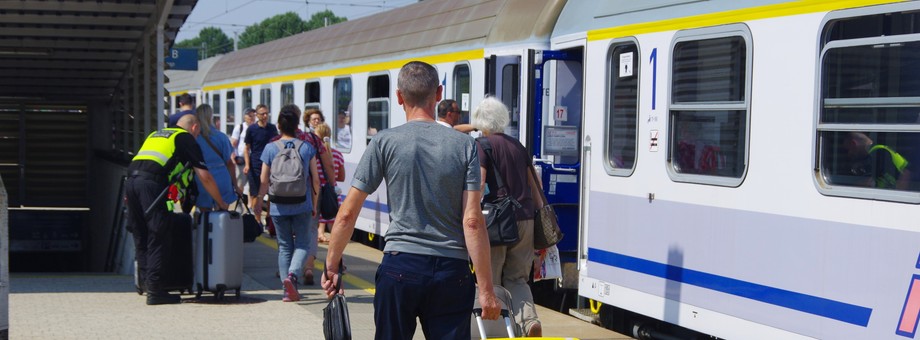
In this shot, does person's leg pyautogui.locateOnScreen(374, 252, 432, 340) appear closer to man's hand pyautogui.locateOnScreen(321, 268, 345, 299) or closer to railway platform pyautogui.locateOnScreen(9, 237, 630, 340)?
man's hand pyautogui.locateOnScreen(321, 268, 345, 299)

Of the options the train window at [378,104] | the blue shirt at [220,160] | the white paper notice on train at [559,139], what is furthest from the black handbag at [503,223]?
the train window at [378,104]

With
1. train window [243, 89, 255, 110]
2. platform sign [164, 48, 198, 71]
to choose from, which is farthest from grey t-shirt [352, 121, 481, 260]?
platform sign [164, 48, 198, 71]

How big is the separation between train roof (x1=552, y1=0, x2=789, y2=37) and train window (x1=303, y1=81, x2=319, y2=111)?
7.76 metres

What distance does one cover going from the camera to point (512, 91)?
10289mm

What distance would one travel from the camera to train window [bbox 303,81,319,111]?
17047mm

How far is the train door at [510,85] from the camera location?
33.6ft

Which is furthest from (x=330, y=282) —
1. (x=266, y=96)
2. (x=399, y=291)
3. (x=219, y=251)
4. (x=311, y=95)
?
(x=266, y=96)

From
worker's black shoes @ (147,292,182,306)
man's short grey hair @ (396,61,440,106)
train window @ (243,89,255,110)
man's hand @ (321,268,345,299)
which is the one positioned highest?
train window @ (243,89,255,110)

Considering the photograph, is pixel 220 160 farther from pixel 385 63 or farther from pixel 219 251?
pixel 385 63

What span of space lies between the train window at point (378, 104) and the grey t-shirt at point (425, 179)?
9001 millimetres

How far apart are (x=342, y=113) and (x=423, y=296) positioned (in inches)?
436

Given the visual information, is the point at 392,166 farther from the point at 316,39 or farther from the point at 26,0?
the point at 316,39

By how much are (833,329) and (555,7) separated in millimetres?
4146

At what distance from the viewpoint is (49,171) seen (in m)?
21.8
